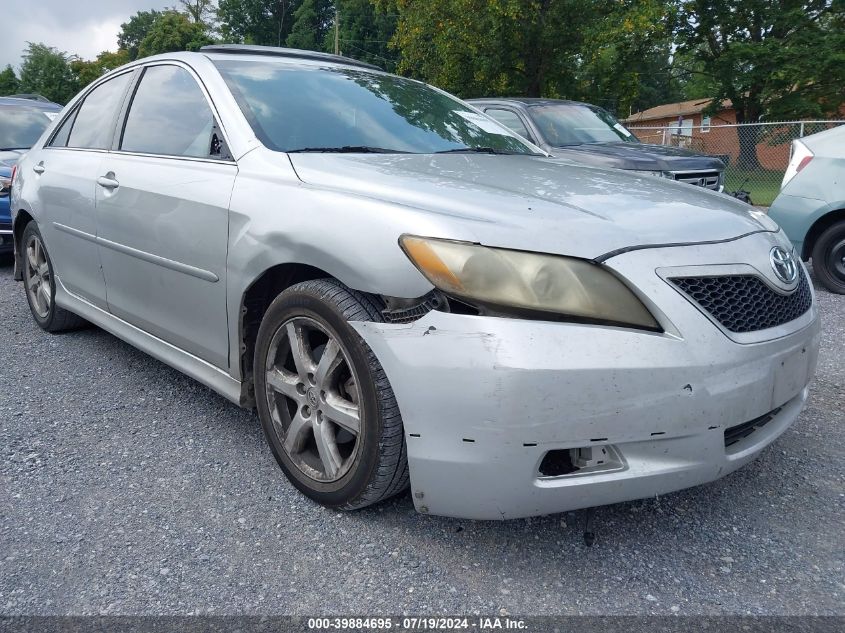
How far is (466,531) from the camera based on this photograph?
2451 millimetres

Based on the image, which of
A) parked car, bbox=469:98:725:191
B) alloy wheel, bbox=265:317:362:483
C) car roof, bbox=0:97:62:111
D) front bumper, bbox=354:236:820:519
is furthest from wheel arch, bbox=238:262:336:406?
car roof, bbox=0:97:62:111

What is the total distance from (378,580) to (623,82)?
2377cm

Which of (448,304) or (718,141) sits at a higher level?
(718,141)

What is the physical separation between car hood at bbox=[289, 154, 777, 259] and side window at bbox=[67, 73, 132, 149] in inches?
68.9

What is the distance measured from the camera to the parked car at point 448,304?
1.99 meters

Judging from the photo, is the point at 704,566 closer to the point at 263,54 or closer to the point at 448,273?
the point at 448,273

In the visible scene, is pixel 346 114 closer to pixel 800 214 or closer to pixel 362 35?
pixel 800 214

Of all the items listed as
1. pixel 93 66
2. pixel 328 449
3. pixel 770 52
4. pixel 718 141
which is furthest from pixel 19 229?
pixel 93 66

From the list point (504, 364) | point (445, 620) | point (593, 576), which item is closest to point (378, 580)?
point (445, 620)

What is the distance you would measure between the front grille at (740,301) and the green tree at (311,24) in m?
60.0

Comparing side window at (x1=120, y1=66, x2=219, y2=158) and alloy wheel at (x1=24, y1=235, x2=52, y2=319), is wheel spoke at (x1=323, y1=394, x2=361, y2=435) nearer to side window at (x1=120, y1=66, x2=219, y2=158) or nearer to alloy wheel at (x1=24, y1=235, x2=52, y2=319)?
side window at (x1=120, y1=66, x2=219, y2=158)

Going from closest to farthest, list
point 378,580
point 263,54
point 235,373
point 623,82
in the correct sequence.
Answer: point 378,580 < point 235,373 < point 263,54 < point 623,82

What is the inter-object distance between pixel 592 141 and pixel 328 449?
23.5 feet

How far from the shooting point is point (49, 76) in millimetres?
58000
